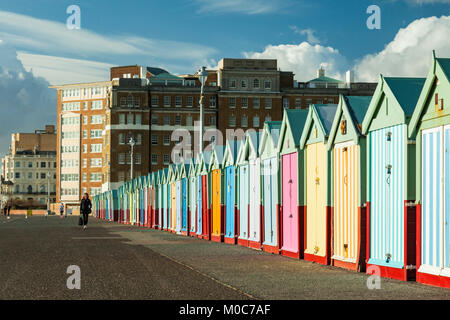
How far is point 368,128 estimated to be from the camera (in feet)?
46.8

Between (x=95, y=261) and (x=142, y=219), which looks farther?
(x=142, y=219)

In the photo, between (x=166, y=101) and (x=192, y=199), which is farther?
(x=166, y=101)

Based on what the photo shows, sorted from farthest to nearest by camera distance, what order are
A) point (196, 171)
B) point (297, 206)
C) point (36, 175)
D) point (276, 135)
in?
point (36, 175) → point (196, 171) → point (276, 135) → point (297, 206)

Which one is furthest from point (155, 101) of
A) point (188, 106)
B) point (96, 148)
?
point (96, 148)

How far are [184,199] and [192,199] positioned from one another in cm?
208

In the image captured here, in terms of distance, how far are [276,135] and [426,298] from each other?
1164 centimetres

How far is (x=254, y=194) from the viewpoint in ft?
74.5

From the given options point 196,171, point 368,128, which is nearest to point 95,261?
point 368,128

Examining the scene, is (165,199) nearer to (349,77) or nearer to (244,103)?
(244,103)

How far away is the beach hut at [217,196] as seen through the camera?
88.8 ft

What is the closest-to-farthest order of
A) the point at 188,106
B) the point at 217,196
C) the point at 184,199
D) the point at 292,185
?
the point at 292,185, the point at 217,196, the point at 184,199, the point at 188,106

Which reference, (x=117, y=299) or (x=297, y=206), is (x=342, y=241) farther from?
(x=117, y=299)
